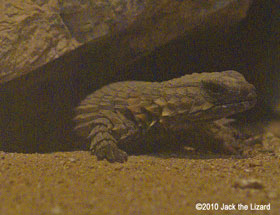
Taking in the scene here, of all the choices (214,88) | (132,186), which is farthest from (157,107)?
(132,186)

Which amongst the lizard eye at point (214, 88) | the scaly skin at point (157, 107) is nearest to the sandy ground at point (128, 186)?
the scaly skin at point (157, 107)

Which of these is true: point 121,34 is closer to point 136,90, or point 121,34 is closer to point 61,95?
point 136,90

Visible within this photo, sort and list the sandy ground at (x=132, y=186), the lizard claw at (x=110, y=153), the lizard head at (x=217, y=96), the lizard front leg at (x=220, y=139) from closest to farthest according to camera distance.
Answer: the sandy ground at (x=132, y=186) < the lizard claw at (x=110, y=153) < the lizard head at (x=217, y=96) < the lizard front leg at (x=220, y=139)

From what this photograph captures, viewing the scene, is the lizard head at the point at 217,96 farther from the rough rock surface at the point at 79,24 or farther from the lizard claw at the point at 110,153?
the rough rock surface at the point at 79,24

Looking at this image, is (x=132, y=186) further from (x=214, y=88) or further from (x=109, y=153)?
(x=214, y=88)

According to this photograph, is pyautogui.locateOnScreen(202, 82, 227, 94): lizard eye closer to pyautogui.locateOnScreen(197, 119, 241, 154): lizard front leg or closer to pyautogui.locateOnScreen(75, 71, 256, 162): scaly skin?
pyautogui.locateOnScreen(75, 71, 256, 162): scaly skin

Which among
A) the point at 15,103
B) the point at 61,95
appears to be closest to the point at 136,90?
the point at 61,95
